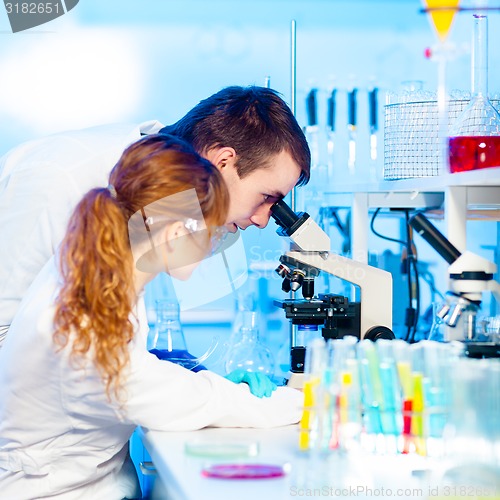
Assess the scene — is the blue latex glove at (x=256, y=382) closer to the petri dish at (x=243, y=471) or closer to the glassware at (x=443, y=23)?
the petri dish at (x=243, y=471)

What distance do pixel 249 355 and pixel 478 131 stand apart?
85 cm

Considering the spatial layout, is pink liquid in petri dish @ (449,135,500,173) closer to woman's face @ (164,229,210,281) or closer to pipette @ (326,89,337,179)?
woman's face @ (164,229,210,281)

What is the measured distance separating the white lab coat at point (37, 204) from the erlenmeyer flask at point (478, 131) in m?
0.74

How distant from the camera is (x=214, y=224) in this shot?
4.70 ft

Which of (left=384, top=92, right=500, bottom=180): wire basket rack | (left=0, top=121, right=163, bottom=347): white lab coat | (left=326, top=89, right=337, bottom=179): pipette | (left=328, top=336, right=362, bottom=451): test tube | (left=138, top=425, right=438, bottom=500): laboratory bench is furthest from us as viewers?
(left=326, top=89, right=337, bottom=179): pipette

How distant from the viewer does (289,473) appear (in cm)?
117

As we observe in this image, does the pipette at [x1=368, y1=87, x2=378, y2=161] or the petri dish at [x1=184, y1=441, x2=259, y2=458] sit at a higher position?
the pipette at [x1=368, y1=87, x2=378, y2=161]

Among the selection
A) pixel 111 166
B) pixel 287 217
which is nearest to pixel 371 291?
pixel 287 217

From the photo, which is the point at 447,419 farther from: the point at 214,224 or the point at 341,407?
the point at 214,224

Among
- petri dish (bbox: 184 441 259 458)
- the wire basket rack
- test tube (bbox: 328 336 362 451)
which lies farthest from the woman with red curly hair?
the wire basket rack

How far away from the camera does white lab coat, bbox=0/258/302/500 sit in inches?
53.0

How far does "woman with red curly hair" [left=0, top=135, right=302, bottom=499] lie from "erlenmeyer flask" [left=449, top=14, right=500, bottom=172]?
1.68ft

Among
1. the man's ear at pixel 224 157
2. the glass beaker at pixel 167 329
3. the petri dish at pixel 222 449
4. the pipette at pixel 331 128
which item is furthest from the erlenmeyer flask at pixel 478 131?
the pipette at pixel 331 128

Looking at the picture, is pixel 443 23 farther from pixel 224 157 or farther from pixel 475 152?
pixel 224 157
